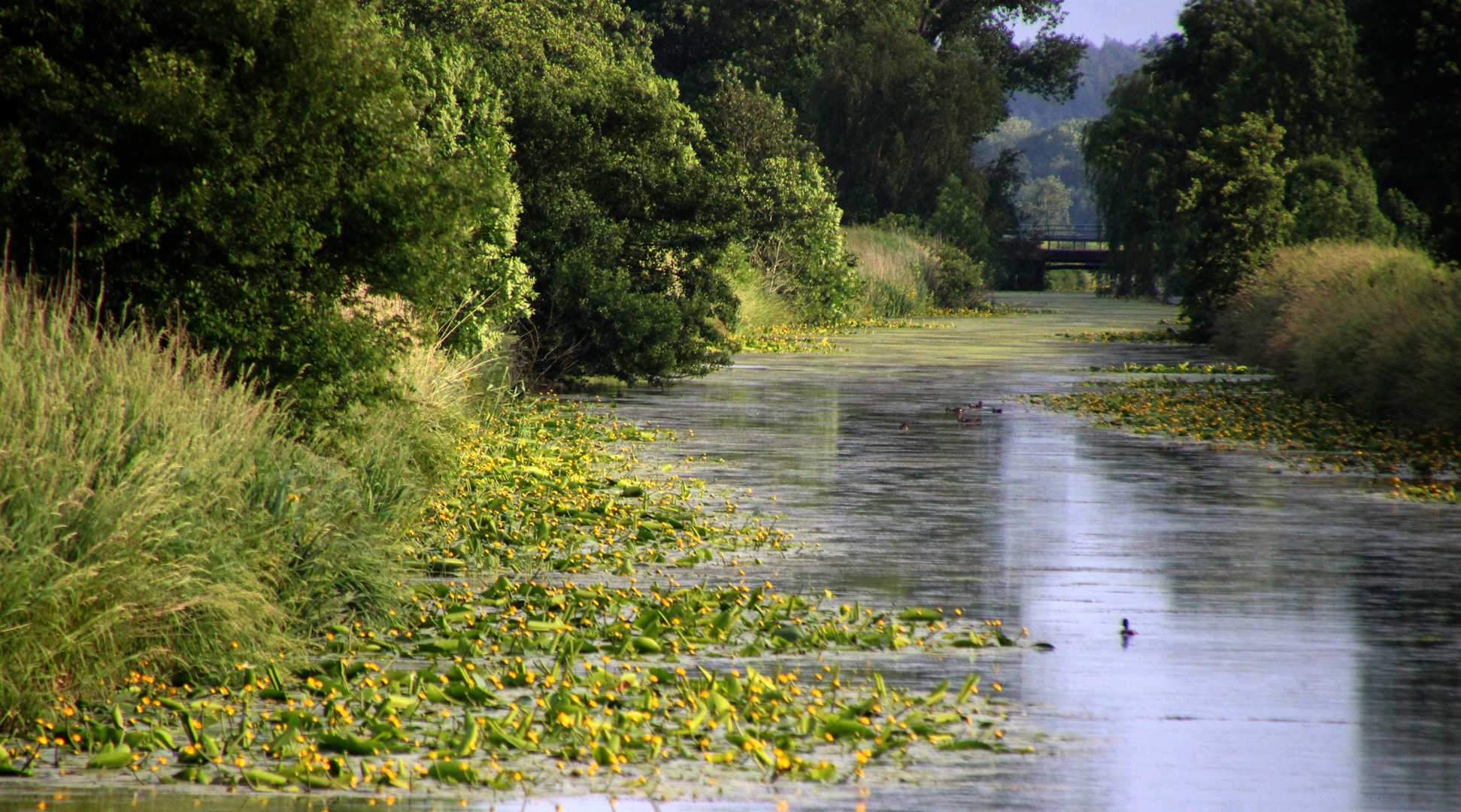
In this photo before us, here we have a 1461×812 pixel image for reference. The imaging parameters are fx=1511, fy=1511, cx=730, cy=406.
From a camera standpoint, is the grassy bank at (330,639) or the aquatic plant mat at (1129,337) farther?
the aquatic plant mat at (1129,337)

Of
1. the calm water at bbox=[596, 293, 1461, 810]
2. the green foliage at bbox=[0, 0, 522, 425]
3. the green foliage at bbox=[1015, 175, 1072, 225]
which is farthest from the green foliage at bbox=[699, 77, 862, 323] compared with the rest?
the green foliage at bbox=[1015, 175, 1072, 225]

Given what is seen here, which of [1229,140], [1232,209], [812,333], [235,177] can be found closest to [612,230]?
[235,177]

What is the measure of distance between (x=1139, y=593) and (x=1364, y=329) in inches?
482

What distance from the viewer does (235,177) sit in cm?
879

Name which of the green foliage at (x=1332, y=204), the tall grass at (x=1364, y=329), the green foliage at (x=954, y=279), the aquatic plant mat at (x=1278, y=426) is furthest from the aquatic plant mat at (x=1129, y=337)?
the green foliage at (x=954, y=279)

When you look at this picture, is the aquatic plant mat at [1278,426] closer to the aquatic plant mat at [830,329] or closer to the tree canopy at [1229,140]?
the aquatic plant mat at [830,329]

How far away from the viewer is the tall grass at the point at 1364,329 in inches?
639

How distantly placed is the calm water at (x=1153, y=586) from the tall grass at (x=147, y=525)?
2935 mm

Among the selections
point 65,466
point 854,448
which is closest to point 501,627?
point 65,466

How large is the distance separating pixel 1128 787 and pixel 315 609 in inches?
155

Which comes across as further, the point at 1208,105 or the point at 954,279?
the point at 1208,105

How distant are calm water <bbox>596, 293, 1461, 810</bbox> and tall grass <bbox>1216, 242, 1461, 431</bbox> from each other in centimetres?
273

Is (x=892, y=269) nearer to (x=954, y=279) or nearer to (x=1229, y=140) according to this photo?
(x=954, y=279)

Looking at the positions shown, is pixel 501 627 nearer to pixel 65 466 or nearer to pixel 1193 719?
pixel 65 466
